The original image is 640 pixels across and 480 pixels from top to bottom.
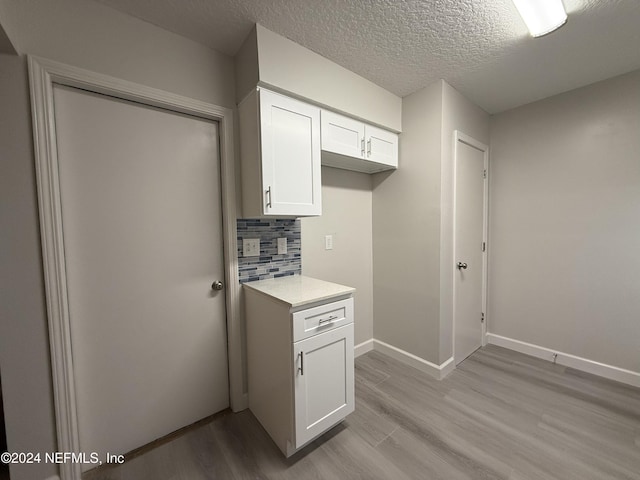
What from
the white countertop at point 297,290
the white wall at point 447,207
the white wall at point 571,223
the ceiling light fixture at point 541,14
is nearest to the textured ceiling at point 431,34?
the ceiling light fixture at point 541,14

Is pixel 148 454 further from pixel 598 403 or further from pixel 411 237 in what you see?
pixel 598 403

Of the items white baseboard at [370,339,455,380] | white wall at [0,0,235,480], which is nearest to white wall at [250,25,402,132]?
white wall at [0,0,235,480]

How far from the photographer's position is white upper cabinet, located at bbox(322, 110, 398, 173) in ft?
5.84

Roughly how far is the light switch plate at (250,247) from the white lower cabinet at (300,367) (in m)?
0.25

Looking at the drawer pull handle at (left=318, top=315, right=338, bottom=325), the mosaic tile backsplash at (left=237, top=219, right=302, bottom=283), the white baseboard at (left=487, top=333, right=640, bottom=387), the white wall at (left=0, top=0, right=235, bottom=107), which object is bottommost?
the white baseboard at (left=487, top=333, right=640, bottom=387)

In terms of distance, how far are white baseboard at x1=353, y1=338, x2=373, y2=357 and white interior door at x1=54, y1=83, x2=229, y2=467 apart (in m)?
1.23

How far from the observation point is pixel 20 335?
111 centimetres

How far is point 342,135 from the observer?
184cm

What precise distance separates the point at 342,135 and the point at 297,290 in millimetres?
1158

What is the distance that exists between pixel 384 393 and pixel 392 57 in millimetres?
2397

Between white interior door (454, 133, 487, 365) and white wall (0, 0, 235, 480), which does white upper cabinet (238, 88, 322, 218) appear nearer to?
white wall (0, 0, 235, 480)

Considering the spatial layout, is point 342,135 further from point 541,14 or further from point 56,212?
point 56,212

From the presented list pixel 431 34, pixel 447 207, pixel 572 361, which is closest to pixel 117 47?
pixel 431 34

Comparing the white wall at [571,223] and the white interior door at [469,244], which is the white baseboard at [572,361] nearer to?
the white wall at [571,223]
